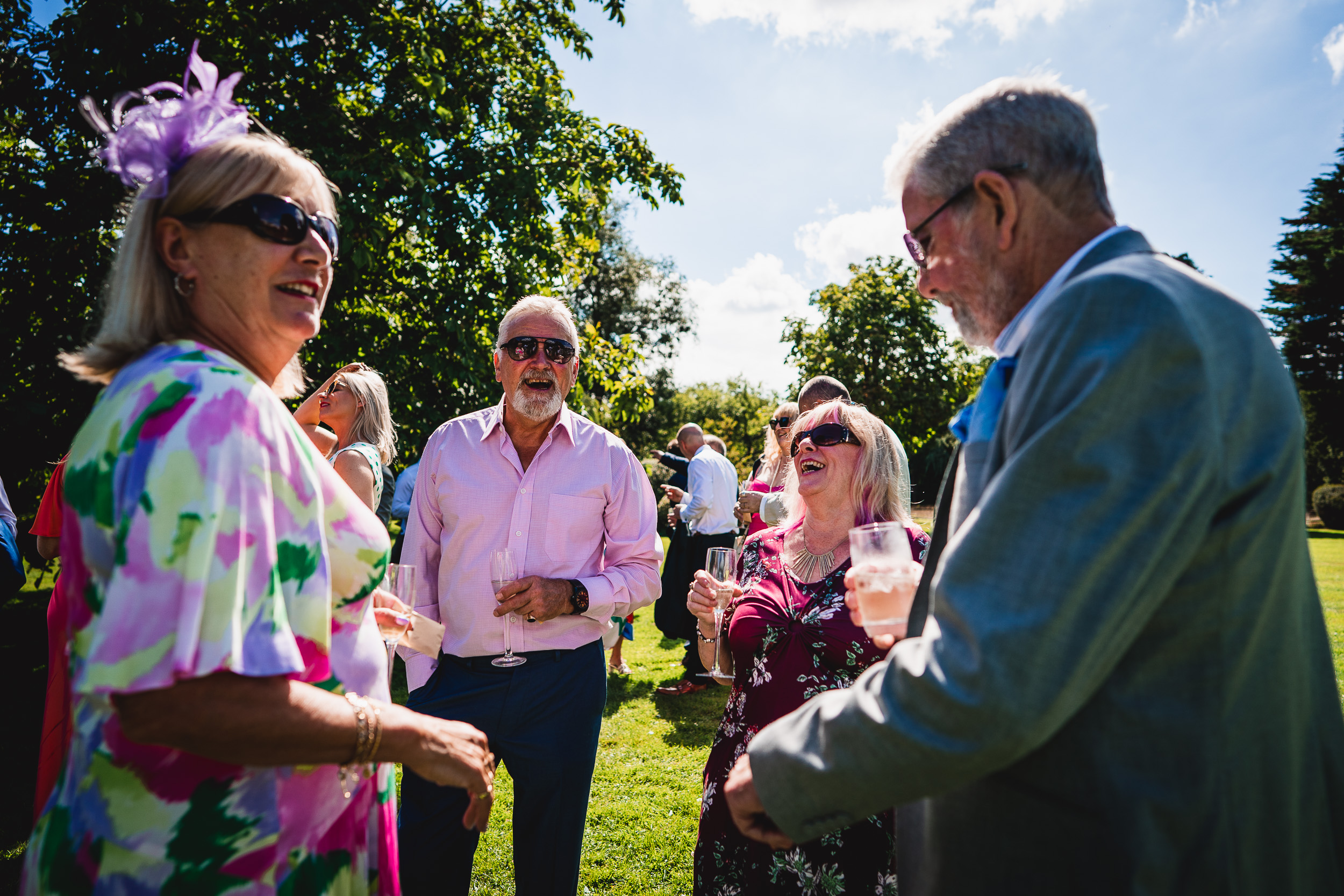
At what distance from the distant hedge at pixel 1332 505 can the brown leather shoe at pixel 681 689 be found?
3471 cm

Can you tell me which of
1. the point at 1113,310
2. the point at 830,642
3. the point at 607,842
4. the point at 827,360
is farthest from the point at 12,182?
the point at 827,360

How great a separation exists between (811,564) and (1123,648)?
1.99m

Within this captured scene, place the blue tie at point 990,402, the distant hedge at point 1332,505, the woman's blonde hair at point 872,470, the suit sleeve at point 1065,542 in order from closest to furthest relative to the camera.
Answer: the suit sleeve at point 1065,542, the blue tie at point 990,402, the woman's blonde hair at point 872,470, the distant hedge at point 1332,505

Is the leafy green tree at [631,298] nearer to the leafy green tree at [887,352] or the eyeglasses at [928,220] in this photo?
the leafy green tree at [887,352]

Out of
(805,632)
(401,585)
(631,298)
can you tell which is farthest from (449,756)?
(631,298)

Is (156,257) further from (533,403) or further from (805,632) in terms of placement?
(805,632)

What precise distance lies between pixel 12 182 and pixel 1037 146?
378 inches

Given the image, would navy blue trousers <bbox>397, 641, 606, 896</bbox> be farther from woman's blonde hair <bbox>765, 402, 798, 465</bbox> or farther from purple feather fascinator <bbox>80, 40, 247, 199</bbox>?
woman's blonde hair <bbox>765, 402, 798, 465</bbox>

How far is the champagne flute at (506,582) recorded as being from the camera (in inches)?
111

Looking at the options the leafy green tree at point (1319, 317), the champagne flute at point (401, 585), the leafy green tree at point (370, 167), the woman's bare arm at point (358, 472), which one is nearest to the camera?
the champagne flute at point (401, 585)

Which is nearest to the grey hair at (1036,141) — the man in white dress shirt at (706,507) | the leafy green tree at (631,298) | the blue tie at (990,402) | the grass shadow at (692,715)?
the blue tie at (990,402)

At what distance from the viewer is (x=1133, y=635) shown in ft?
3.48

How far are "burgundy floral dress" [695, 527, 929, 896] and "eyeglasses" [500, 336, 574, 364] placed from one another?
4.48 feet

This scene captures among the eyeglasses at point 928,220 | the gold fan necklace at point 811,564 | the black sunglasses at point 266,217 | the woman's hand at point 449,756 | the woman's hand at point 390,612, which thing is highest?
the eyeglasses at point 928,220
